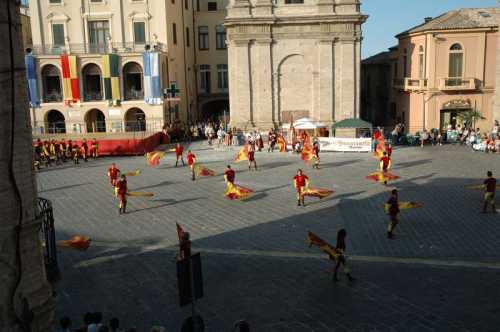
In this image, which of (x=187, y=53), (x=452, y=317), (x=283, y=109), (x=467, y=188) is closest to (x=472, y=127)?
(x=283, y=109)

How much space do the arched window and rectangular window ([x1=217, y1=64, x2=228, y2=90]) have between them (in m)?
21.3

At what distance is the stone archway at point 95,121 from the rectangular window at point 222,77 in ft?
40.3

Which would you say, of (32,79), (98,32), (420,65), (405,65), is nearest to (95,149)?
(32,79)

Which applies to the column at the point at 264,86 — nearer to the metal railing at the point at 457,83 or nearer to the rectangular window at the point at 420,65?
the rectangular window at the point at 420,65

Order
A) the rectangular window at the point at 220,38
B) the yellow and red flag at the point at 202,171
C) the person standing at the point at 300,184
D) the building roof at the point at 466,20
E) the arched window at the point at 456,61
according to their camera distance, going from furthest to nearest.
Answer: the rectangular window at the point at 220,38 → the arched window at the point at 456,61 → the building roof at the point at 466,20 → the yellow and red flag at the point at 202,171 → the person standing at the point at 300,184

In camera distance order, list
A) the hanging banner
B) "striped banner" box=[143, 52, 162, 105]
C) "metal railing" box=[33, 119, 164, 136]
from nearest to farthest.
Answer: the hanging banner
"striped banner" box=[143, 52, 162, 105]
"metal railing" box=[33, 119, 164, 136]

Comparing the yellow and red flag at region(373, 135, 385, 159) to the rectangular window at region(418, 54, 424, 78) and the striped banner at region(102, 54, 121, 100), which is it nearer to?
the rectangular window at region(418, 54, 424, 78)

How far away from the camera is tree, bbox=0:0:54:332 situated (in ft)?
28.8

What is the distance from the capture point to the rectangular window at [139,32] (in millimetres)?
46938

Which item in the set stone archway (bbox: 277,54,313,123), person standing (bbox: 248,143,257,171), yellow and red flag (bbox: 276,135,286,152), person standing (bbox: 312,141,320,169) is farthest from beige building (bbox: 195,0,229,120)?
person standing (bbox: 312,141,320,169)

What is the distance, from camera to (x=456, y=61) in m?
42.0

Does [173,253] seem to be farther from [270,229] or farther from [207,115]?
[207,115]

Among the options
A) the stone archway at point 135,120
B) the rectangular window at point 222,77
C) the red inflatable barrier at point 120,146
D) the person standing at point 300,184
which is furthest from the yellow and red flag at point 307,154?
the rectangular window at point 222,77

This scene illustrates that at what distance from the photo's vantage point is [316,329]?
1156cm
